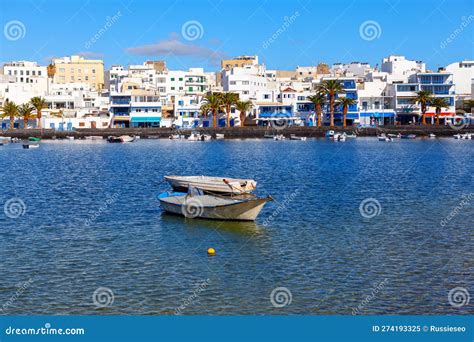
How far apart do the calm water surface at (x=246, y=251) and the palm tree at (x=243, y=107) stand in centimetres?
8043

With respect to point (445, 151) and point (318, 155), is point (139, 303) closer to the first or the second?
point (318, 155)

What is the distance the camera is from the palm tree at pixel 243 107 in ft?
448

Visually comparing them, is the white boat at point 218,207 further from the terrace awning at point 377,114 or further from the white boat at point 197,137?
the terrace awning at point 377,114

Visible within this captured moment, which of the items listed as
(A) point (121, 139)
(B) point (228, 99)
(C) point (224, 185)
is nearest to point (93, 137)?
(A) point (121, 139)

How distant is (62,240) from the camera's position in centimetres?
3030

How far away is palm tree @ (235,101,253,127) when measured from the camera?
137 meters

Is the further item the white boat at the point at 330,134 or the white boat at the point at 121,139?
the white boat at the point at 330,134

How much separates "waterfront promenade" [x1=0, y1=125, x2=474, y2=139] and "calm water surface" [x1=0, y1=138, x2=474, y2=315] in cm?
7790

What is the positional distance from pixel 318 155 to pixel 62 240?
64496 mm

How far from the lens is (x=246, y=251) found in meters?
28.2

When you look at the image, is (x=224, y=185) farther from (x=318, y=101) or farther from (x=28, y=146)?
(x=318, y=101)

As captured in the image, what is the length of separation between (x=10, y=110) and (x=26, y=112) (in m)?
3.22

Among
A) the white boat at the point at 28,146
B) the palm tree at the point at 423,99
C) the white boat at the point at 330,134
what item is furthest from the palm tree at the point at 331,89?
the white boat at the point at 28,146

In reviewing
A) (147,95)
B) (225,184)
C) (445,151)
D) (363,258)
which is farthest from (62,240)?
(147,95)
